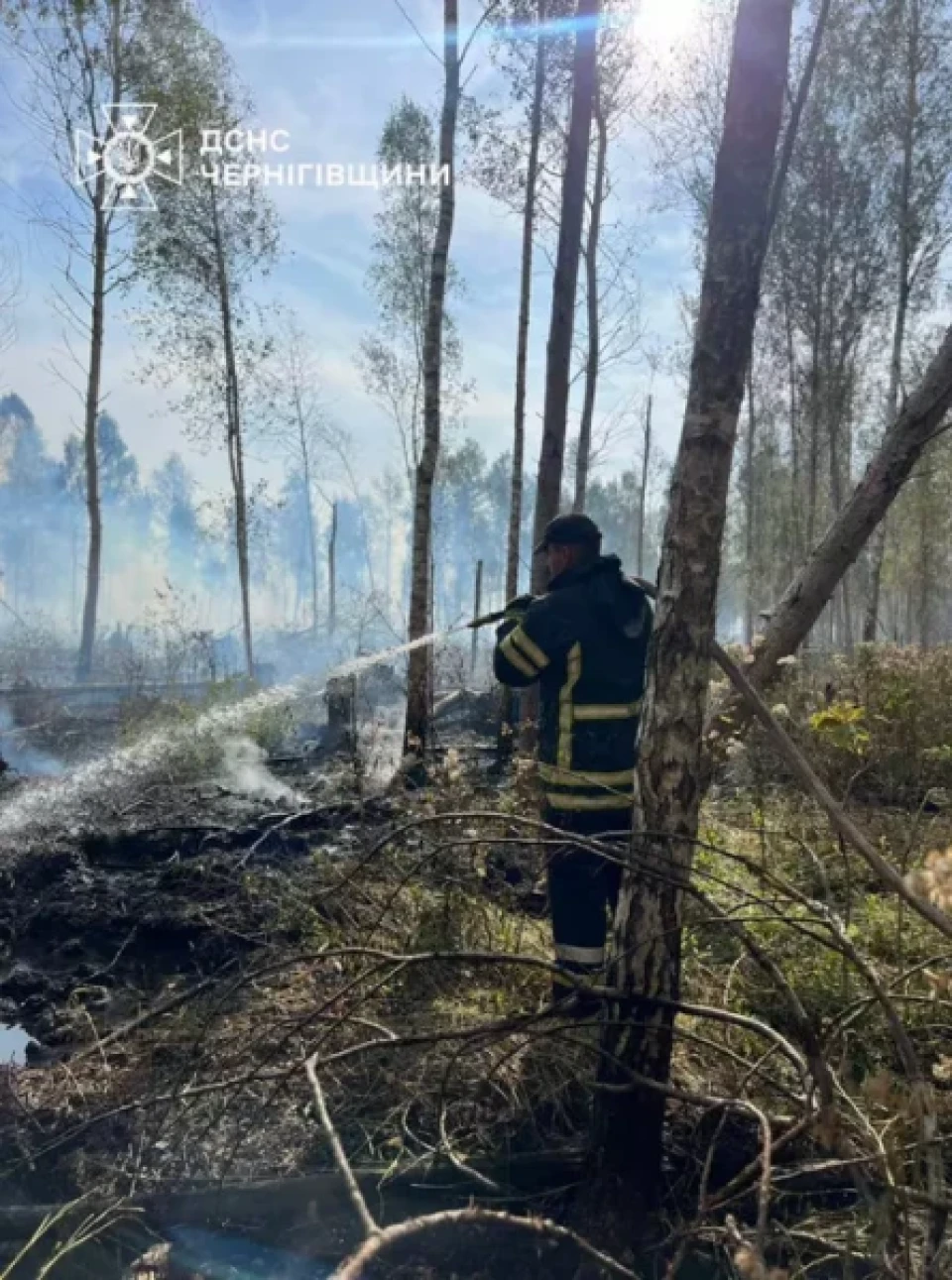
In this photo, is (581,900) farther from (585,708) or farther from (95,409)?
(95,409)

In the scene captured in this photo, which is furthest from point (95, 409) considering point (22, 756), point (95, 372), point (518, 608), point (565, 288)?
point (518, 608)

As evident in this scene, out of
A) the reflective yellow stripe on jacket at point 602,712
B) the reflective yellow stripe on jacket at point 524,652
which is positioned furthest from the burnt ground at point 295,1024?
the reflective yellow stripe on jacket at point 524,652

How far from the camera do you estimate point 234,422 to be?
18.4 m

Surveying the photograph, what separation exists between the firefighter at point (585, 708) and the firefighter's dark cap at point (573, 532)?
8 cm

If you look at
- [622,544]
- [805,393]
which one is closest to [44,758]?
[805,393]

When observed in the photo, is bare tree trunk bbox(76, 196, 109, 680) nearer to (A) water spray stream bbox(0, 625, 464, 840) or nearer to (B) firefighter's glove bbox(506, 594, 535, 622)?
(A) water spray stream bbox(0, 625, 464, 840)

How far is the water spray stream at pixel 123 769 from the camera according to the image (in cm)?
638

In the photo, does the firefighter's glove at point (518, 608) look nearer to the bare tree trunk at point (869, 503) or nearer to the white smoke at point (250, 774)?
the bare tree trunk at point (869, 503)

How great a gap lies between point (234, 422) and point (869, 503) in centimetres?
1684

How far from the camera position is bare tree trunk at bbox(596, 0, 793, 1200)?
2.20m

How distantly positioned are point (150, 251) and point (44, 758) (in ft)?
36.4

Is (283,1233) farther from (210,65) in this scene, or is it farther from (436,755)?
(210,65)

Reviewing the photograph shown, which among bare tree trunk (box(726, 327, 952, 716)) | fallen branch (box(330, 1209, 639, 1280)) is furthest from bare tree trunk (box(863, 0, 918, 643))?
fallen branch (box(330, 1209, 639, 1280))

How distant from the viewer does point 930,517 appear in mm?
22969
